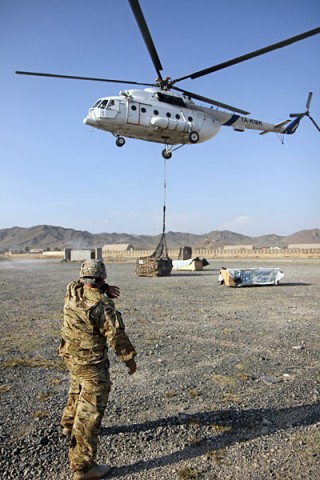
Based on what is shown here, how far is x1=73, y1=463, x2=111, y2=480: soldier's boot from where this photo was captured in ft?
9.71

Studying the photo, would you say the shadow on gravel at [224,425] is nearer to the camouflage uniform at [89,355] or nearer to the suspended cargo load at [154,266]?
the camouflage uniform at [89,355]

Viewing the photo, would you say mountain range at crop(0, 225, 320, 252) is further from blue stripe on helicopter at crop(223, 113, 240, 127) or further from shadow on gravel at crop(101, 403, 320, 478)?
shadow on gravel at crop(101, 403, 320, 478)

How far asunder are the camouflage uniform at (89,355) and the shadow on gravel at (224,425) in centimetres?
49

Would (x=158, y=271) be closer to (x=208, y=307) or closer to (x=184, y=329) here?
(x=208, y=307)

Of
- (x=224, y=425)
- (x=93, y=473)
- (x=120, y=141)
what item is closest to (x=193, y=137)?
(x=120, y=141)

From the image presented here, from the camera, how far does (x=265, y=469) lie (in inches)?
122

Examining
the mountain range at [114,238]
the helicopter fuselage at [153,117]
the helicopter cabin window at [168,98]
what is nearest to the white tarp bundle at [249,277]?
the helicopter fuselage at [153,117]

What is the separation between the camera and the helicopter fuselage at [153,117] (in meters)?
17.1

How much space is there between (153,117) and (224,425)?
15.5m

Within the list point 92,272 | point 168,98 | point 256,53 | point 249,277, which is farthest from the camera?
point 168,98

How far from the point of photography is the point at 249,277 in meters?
15.8

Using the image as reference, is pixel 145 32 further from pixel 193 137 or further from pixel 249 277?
pixel 249 277

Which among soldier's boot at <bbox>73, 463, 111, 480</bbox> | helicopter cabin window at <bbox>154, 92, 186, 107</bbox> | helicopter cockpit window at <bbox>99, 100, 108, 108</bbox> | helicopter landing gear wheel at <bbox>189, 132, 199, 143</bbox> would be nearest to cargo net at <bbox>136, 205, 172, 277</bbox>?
helicopter landing gear wheel at <bbox>189, 132, 199, 143</bbox>

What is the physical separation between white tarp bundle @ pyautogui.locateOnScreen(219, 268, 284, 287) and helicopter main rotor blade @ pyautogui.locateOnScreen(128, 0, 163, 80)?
27.5 ft
